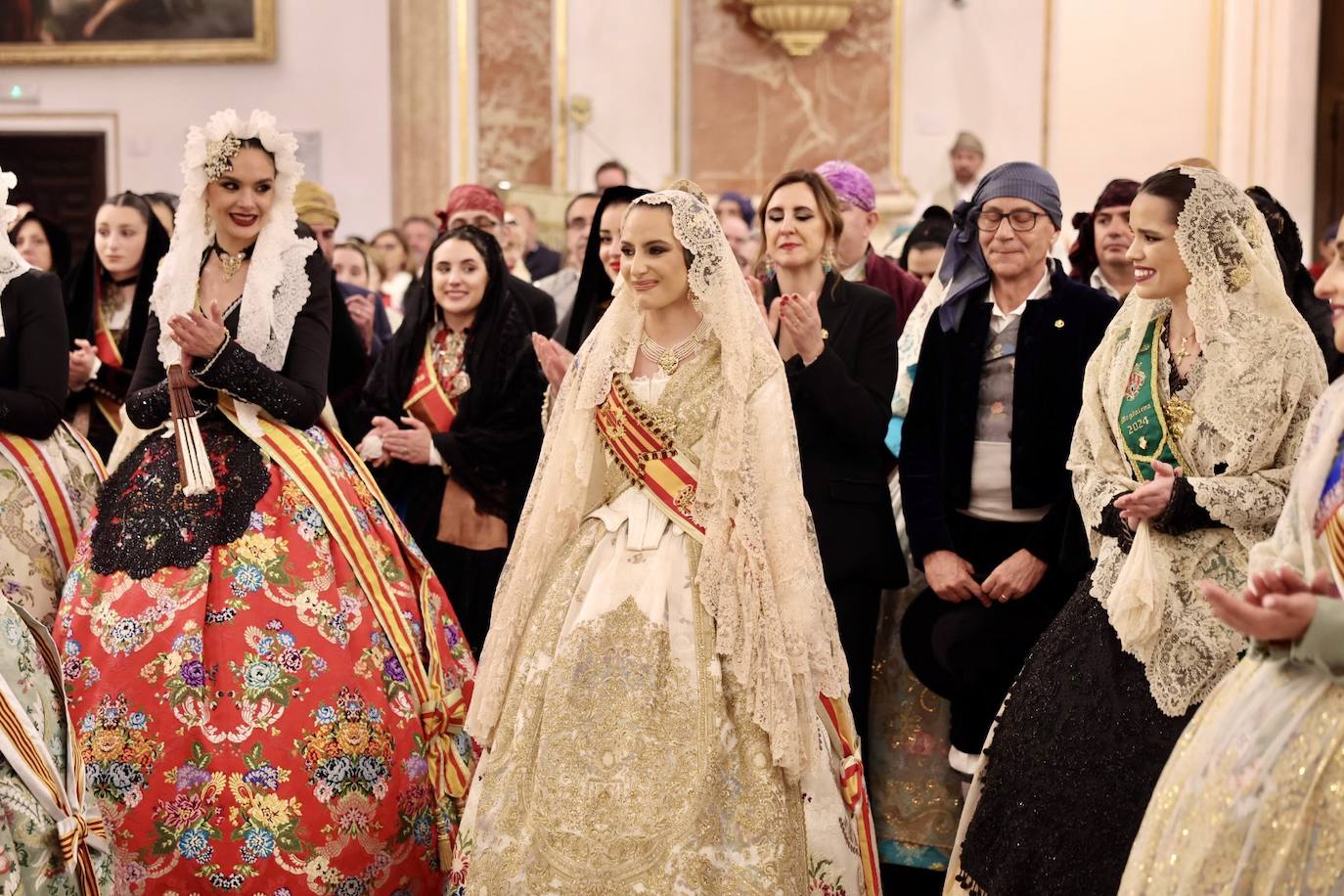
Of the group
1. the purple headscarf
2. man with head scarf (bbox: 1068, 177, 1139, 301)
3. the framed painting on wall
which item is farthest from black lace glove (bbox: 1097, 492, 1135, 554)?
the framed painting on wall

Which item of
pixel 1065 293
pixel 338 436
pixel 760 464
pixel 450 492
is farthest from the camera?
pixel 450 492

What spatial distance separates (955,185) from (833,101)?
105cm

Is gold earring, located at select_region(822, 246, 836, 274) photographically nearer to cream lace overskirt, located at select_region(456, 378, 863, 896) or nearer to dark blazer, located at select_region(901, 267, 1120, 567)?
dark blazer, located at select_region(901, 267, 1120, 567)

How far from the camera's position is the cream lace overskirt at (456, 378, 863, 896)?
12.0ft

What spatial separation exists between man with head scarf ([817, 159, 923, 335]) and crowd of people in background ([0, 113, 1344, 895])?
19mm

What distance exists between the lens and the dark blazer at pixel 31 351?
4602 millimetres

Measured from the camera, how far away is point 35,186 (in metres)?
12.7

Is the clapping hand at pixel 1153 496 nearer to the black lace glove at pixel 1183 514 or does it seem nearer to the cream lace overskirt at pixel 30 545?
the black lace glove at pixel 1183 514

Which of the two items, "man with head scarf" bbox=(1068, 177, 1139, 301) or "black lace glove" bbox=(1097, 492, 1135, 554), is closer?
"black lace glove" bbox=(1097, 492, 1135, 554)

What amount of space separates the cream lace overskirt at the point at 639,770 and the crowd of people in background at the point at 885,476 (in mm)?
46

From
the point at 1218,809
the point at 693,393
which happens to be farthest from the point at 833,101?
the point at 1218,809

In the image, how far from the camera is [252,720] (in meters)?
4.21

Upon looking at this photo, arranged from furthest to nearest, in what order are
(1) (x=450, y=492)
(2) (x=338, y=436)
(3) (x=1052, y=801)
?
(1) (x=450, y=492), (2) (x=338, y=436), (3) (x=1052, y=801)

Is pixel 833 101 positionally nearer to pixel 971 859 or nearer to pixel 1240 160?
pixel 1240 160
